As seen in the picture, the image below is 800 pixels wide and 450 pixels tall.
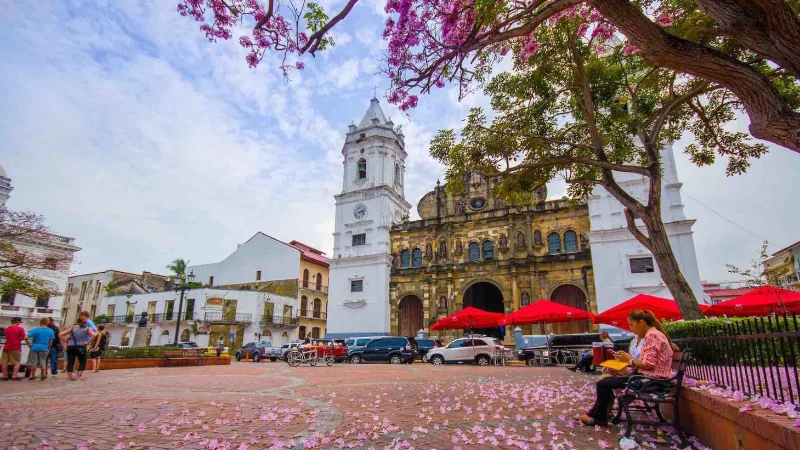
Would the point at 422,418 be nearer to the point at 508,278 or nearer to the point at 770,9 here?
the point at 770,9

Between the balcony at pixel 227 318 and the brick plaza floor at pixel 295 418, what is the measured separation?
28518 mm

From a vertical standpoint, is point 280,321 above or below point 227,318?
below

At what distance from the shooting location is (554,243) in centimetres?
2820

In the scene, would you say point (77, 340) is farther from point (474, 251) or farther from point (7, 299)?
point (7, 299)

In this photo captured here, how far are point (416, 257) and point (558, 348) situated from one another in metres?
14.8

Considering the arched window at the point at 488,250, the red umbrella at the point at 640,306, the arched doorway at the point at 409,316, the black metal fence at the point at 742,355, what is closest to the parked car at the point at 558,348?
the red umbrella at the point at 640,306

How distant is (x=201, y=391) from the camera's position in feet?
28.2

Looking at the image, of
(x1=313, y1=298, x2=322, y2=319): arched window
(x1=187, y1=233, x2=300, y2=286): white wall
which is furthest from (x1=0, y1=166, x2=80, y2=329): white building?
(x1=313, y1=298, x2=322, y2=319): arched window

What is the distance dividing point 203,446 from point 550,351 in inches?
672

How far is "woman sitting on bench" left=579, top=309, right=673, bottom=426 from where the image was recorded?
4.70m

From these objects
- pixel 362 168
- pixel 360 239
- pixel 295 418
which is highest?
pixel 362 168

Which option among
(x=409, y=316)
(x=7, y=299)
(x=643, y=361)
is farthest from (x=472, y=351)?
(x=7, y=299)

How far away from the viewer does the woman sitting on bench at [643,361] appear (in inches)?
185

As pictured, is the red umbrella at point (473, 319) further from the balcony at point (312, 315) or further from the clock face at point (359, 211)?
the balcony at point (312, 315)
